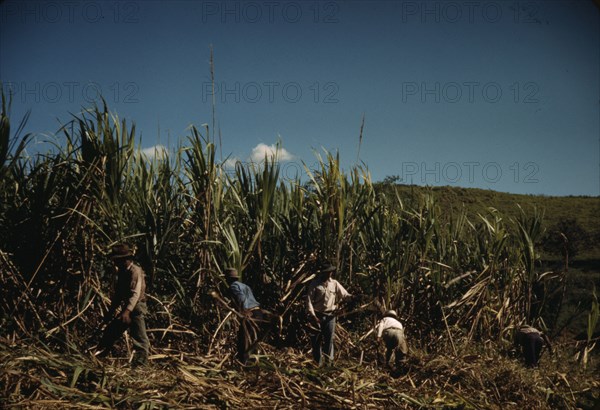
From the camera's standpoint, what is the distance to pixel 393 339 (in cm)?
470

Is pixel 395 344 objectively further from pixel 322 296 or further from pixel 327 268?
pixel 327 268

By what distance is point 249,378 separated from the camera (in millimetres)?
3684

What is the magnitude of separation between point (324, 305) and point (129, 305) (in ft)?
6.08

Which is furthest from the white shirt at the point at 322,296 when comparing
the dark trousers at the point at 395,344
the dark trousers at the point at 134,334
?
the dark trousers at the point at 134,334

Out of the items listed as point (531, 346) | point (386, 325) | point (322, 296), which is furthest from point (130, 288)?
point (531, 346)

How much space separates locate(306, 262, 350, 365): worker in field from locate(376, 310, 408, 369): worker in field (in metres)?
0.47

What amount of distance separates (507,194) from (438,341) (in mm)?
37169

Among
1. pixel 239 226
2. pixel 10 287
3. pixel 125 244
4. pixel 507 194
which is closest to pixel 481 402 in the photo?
pixel 239 226

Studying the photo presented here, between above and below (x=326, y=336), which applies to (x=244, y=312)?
above

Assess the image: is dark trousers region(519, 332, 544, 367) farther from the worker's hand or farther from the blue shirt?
the worker's hand

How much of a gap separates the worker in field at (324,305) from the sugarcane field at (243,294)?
2 cm

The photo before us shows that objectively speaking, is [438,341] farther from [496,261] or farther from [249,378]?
[249,378]

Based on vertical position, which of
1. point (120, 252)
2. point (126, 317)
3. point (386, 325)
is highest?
point (120, 252)

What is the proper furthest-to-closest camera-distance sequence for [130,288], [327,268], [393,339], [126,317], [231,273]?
[327,268] → [393,339] → [231,273] → [130,288] → [126,317]
